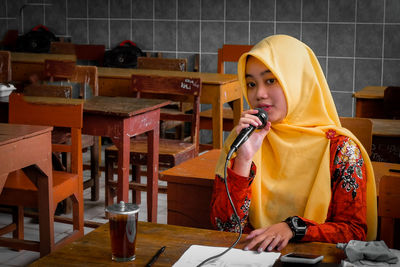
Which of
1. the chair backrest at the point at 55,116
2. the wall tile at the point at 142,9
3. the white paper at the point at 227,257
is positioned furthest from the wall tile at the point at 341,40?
the white paper at the point at 227,257

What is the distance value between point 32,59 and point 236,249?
4.36 metres

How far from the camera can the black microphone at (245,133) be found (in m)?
1.36

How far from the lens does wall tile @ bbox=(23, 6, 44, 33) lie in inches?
262

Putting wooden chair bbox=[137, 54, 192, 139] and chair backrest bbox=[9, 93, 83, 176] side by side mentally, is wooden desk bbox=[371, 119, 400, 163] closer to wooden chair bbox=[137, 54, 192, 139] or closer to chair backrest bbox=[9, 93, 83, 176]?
chair backrest bbox=[9, 93, 83, 176]

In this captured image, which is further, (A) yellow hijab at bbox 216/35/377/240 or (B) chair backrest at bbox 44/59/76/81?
(B) chair backrest at bbox 44/59/76/81

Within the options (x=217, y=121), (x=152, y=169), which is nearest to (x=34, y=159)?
(x=152, y=169)

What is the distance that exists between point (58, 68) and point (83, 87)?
21.8 inches

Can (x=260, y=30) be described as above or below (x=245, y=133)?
above

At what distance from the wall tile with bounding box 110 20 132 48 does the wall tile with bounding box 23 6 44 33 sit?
34.7 inches

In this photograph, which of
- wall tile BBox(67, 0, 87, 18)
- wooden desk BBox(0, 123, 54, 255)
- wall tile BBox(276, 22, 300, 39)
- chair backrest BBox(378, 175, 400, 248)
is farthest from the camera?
wall tile BBox(67, 0, 87, 18)

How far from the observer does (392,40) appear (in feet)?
17.8

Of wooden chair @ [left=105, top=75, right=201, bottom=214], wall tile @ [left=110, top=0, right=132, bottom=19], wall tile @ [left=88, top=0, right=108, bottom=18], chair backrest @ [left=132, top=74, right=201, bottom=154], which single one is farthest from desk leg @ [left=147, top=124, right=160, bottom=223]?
wall tile @ [left=88, top=0, right=108, bottom=18]

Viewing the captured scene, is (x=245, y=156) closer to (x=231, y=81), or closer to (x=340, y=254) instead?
(x=340, y=254)

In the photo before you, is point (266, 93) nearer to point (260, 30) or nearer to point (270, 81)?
point (270, 81)
